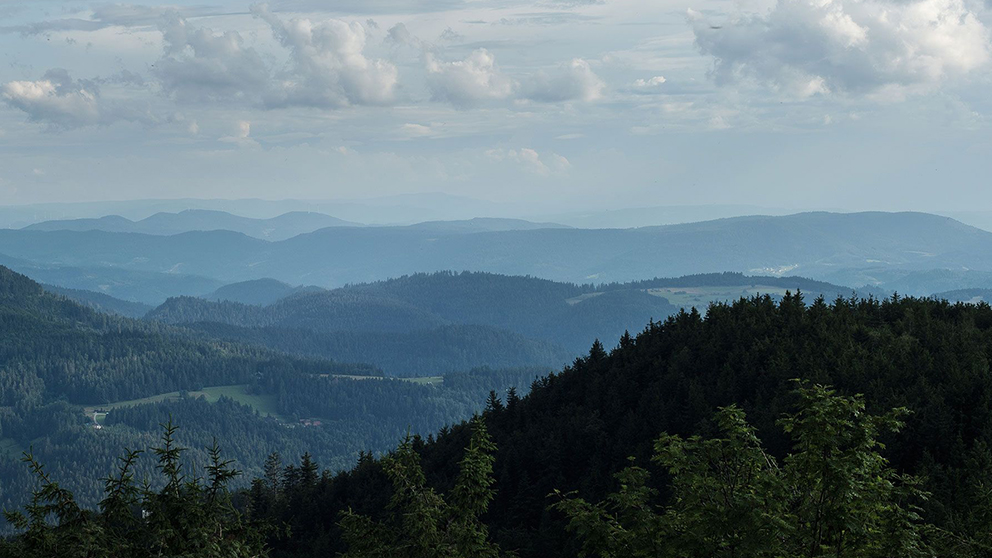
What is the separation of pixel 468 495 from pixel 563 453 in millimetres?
70800

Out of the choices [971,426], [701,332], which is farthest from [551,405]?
[971,426]

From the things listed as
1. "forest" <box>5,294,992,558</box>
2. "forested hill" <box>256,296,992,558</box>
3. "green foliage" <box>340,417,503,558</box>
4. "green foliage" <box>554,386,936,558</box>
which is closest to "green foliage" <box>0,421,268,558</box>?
"forest" <box>5,294,992,558</box>

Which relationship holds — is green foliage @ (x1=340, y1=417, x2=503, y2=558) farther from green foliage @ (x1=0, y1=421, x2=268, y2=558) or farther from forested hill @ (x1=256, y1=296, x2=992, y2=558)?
forested hill @ (x1=256, y1=296, x2=992, y2=558)

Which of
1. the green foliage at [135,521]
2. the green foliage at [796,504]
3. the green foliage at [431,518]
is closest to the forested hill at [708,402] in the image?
the green foliage at [796,504]

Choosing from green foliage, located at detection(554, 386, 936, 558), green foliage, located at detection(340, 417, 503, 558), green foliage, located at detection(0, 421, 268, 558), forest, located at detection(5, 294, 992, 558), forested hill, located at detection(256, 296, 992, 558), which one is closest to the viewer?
green foliage, located at detection(0, 421, 268, 558)

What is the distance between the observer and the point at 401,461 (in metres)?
32.3

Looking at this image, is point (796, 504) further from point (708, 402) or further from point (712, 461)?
point (708, 402)

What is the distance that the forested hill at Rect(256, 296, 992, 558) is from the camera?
66.3 meters

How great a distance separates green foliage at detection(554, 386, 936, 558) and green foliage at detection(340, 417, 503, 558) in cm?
442

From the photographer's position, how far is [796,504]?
2588cm

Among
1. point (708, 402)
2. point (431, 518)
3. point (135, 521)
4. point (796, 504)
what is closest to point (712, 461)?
point (796, 504)

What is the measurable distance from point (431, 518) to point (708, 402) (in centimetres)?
6825

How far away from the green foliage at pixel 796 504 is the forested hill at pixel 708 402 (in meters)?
29.3

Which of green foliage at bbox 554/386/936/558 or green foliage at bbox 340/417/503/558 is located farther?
green foliage at bbox 340/417/503/558
